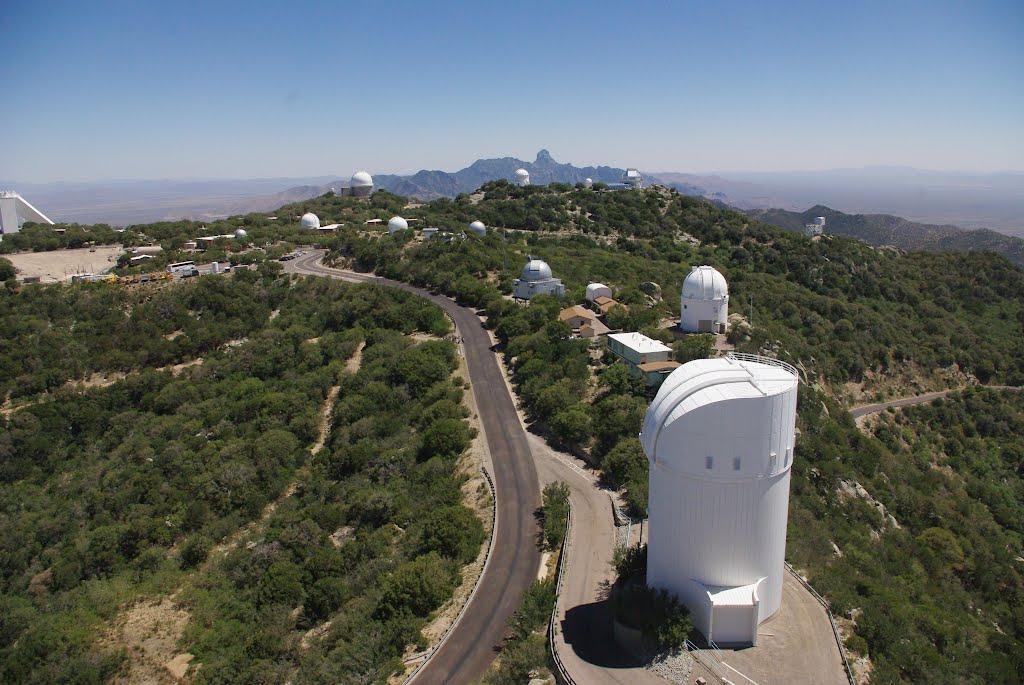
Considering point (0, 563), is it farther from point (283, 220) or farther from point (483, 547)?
point (283, 220)

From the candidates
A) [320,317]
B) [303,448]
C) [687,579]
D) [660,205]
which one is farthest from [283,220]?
[687,579]

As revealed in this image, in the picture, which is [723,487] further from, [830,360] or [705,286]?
[830,360]

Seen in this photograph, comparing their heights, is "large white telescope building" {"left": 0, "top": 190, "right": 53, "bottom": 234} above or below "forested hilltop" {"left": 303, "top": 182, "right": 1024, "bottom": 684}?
above

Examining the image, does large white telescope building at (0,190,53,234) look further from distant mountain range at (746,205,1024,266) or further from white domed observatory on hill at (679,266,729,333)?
distant mountain range at (746,205,1024,266)

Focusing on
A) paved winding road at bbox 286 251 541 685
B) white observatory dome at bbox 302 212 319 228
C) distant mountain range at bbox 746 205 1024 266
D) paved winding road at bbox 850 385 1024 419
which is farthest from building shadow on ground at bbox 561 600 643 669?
distant mountain range at bbox 746 205 1024 266

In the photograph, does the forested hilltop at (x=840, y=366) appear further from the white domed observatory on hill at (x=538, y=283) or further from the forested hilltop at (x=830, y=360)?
the white domed observatory on hill at (x=538, y=283)

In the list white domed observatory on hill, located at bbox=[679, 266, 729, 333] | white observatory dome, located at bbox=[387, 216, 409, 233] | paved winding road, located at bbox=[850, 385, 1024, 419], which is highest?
white observatory dome, located at bbox=[387, 216, 409, 233]

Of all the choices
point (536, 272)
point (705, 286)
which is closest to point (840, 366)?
point (705, 286)
